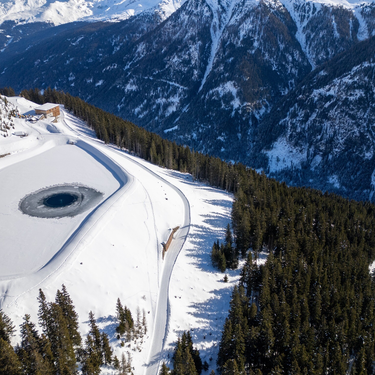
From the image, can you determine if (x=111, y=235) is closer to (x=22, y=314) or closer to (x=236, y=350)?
(x=22, y=314)

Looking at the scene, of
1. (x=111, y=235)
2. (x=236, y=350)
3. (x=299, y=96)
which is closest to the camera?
(x=236, y=350)

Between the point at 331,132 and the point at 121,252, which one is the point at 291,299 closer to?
the point at 121,252

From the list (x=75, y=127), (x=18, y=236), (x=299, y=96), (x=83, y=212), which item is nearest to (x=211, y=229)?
(x=83, y=212)

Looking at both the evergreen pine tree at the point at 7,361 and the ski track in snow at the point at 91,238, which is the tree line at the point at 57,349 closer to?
the evergreen pine tree at the point at 7,361

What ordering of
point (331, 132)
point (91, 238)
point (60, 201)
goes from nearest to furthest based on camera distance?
1. point (91, 238)
2. point (60, 201)
3. point (331, 132)

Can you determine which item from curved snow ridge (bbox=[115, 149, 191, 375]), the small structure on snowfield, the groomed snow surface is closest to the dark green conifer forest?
the groomed snow surface

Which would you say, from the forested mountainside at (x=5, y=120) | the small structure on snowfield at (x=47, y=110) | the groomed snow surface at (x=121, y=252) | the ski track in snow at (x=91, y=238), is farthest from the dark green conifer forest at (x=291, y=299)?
the small structure on snowfield at (x=47, y=110)

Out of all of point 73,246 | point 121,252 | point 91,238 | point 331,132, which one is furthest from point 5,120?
point 331,132
